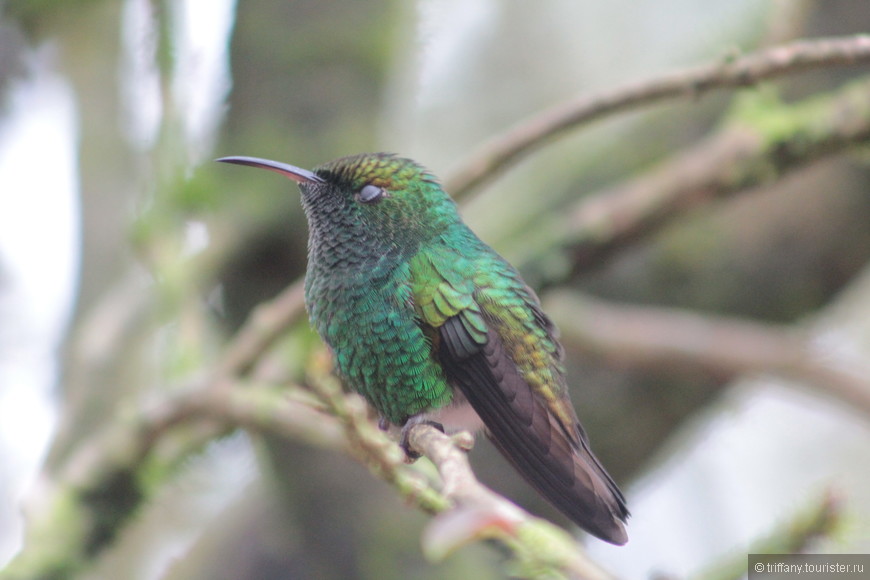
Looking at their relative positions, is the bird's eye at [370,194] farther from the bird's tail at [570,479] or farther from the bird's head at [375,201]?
the bird's tail at [570,479]

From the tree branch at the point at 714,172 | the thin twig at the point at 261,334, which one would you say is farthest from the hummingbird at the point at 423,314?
the tree branch at the point at 714,172

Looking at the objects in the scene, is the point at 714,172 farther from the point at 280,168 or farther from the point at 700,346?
the point at 280,168

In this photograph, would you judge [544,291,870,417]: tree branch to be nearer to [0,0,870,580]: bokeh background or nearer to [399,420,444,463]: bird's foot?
[0,0,870,580]: bokeh background

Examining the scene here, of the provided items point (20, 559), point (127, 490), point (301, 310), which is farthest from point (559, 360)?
point (20, 559)

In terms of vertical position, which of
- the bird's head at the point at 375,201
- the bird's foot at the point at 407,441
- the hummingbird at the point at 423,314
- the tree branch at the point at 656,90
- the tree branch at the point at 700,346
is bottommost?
the bird's foot at the point at 407,441

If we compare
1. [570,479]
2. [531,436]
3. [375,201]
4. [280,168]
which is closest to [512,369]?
[531,436]

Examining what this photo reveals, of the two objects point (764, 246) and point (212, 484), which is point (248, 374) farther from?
point (764, 246)
